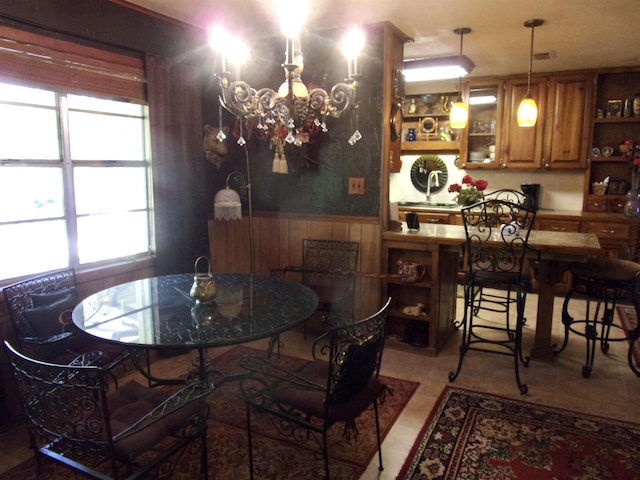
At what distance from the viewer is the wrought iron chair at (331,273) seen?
11.8 feet

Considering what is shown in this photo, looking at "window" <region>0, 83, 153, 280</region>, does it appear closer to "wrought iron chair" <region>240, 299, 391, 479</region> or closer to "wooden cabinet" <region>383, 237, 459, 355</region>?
"wrought iron chair" <region>240, 299, 391, 479</region>

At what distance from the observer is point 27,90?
108 inches

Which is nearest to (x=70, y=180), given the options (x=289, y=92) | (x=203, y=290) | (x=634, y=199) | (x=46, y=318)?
(x=46, y=318)

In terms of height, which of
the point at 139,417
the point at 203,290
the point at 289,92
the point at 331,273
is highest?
the point at 289,92

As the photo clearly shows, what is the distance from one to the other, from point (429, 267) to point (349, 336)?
183 centimetres

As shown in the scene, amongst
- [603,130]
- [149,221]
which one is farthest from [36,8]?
[603,130]

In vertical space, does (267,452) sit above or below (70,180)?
below

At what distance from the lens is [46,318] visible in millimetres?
2619

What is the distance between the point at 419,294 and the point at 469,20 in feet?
6.67

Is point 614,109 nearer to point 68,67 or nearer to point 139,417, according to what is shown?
point 68,67

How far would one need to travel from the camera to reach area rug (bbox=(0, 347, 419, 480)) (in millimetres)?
2221

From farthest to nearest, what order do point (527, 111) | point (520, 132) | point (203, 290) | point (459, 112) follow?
point (520, 132) < point (459, 112) < point (527, 111) < point (203, 290)

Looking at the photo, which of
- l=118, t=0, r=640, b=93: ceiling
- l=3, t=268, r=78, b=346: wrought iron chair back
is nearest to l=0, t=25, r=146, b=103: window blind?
l=118, t=0, r=640, b=93: ceiling

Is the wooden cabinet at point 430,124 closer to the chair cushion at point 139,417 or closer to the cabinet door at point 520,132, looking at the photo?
the cabinet door at point 520,132
